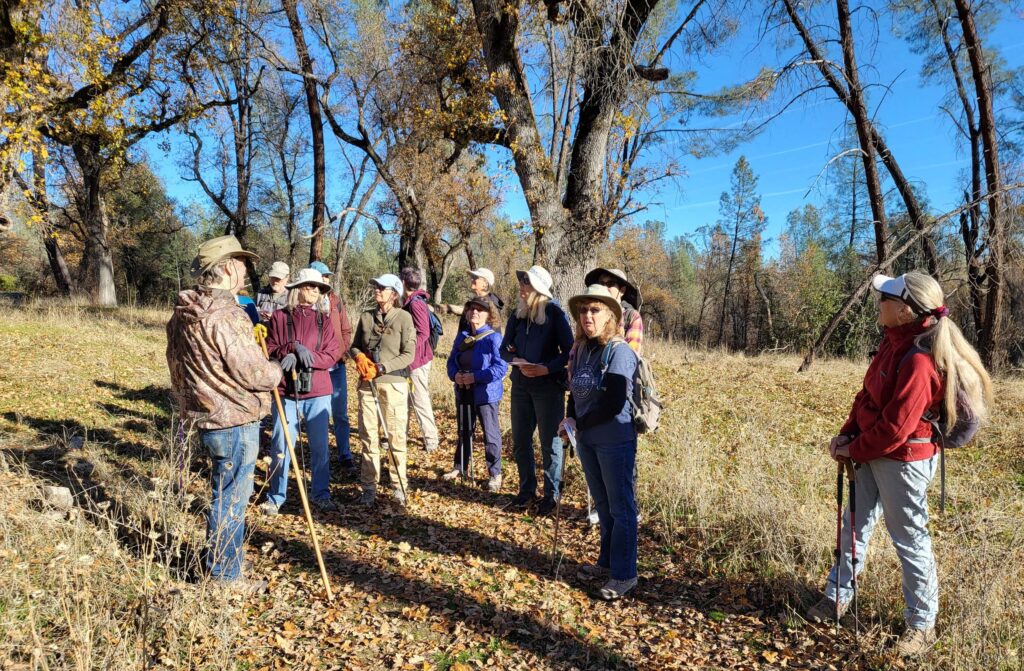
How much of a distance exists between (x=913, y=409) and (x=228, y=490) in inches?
150

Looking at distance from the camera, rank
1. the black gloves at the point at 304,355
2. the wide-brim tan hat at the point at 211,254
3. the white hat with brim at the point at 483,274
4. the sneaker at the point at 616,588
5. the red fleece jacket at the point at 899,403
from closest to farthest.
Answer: the red fleece jacket at the point at 899,403, the wide-brim tan hat at the point at 211,254, the sneaker at the point at 616,588, the black gloves at the point at 304,355, the white hat with brim at the point at 483,274

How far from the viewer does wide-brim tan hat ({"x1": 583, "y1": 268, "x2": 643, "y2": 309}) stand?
4.44 m

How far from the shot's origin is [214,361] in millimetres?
3109

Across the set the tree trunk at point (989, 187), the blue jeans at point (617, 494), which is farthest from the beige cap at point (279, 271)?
the tree trunk at point (989, 187)

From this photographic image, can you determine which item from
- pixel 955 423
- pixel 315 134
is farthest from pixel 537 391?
pixel 315 134

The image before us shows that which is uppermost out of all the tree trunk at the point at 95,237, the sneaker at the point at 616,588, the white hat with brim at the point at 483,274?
the tree trunk at the point at 95,237

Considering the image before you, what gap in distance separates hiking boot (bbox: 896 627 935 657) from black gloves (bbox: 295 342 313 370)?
4340mm

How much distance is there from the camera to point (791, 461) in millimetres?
5512

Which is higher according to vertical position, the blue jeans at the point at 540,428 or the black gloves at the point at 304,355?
the black gloves at the point at 304,355

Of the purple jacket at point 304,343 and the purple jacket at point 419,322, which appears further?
the purple jacket at point 419,322

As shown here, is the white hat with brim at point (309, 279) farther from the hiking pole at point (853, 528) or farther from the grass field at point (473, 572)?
the hiking pole at point (853, 528)

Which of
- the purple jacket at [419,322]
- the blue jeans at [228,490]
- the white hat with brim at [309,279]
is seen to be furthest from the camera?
the purple jacket at [419,322]

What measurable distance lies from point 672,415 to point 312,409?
473 centimetres

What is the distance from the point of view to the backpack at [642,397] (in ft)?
11.1
